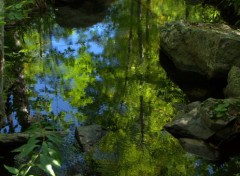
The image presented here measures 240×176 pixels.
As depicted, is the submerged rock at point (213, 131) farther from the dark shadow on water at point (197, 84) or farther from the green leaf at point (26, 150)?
the green leaf at point (26, 150)

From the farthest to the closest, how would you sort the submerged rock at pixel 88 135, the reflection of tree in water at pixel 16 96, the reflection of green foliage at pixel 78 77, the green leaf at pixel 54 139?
the reflection of green foliage at pixel 78 77 < the reflection of tree in water at pixel 16 96 < the submerged rock at pixel 88 135 < the green leaf at pixel 54 139

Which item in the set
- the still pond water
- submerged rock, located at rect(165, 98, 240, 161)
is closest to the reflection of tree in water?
the still pond water

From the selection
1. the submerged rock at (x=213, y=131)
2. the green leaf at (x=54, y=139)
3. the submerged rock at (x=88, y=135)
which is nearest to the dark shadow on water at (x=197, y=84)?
the submerged rock at (x=213, y=131)

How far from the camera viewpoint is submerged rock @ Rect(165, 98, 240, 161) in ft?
27.6

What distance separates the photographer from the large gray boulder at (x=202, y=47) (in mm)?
11922

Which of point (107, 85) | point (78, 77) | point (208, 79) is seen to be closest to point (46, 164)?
point (208, 79)

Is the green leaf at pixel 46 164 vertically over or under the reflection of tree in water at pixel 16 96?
over

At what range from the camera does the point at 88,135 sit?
919 cm

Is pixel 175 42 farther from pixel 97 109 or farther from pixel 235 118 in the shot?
pixel 235 118

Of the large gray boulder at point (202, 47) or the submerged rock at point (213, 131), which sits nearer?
the submerged rock at point (213, 131)

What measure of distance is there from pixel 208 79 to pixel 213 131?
435cm

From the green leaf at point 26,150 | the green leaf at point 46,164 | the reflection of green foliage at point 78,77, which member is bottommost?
the reflection of green foliage at point 78,77

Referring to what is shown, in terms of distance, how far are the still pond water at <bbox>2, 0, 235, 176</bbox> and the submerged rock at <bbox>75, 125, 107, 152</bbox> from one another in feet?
0.68

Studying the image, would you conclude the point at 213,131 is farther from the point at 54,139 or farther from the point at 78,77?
the point at 78,77
